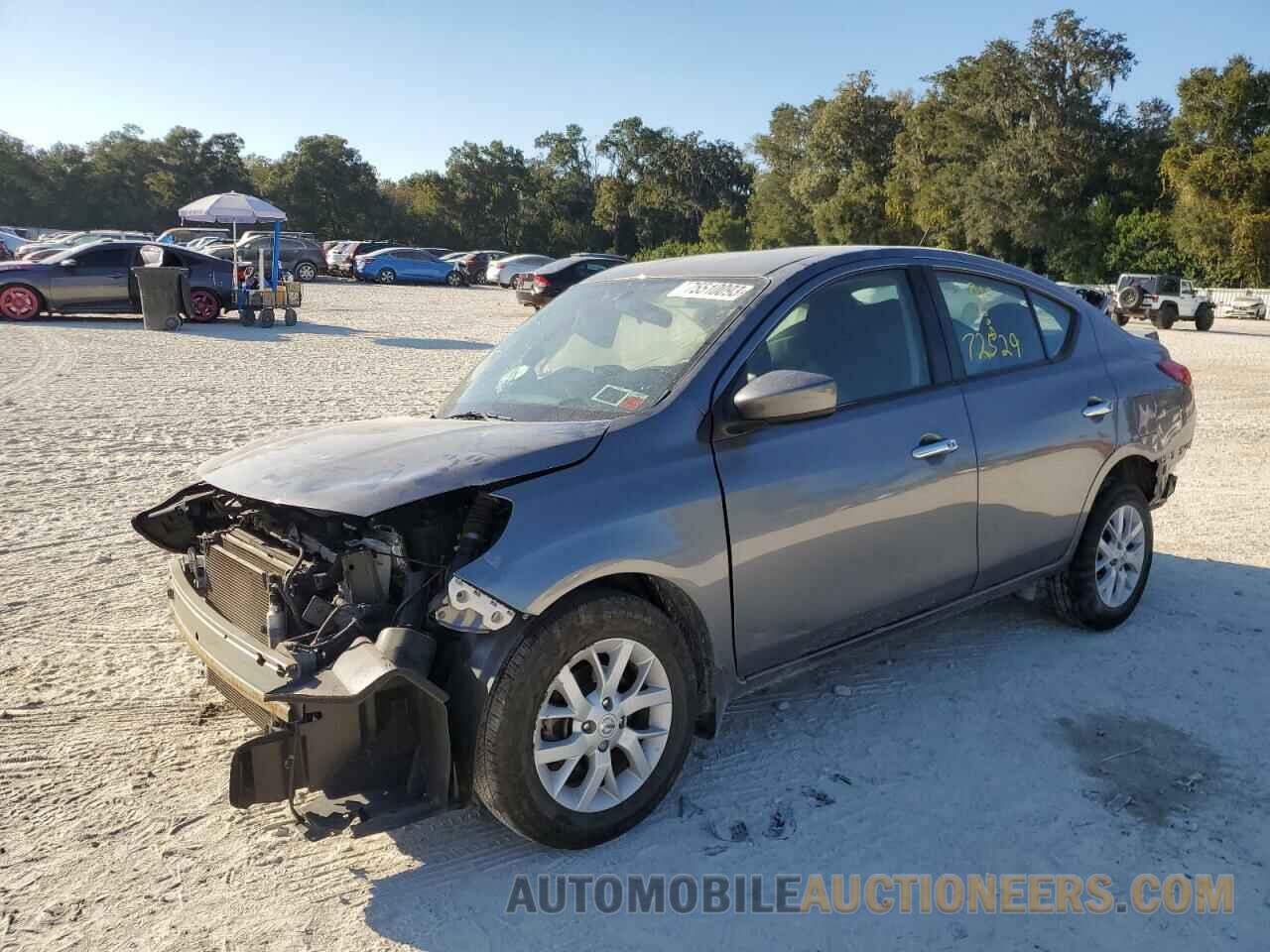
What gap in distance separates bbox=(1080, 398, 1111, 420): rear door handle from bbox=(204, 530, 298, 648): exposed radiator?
3.51 metres

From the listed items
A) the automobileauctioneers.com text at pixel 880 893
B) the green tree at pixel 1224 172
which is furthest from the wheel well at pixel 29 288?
the green tree at pixel 1224 172

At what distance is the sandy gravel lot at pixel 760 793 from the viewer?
114 inches

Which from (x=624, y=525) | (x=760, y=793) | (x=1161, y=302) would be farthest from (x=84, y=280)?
(x=1161, y=302)

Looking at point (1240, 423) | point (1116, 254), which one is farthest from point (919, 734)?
point (1116, 254)

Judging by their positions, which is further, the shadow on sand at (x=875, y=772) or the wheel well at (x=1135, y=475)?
the wheel well at (x=1135, y=475)

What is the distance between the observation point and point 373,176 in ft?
244

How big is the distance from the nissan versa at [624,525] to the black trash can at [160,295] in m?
16.6

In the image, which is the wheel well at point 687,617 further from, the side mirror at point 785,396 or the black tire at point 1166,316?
the black tire at point 1166,316

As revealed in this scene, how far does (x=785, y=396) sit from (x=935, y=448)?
0.96 m

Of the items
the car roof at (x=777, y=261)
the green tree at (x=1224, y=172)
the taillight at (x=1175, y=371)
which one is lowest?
the taillight at (x=1175, y=371)

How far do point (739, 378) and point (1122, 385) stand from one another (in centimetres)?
242

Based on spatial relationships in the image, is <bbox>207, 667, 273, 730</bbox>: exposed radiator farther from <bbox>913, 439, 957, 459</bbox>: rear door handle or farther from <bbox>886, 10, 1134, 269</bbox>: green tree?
<bbox>886, 10, 1134, 269</bbox>: green tree

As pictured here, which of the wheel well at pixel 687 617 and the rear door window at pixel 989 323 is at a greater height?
the rear door window at pixel 989 323

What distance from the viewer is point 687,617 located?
3404 mm
